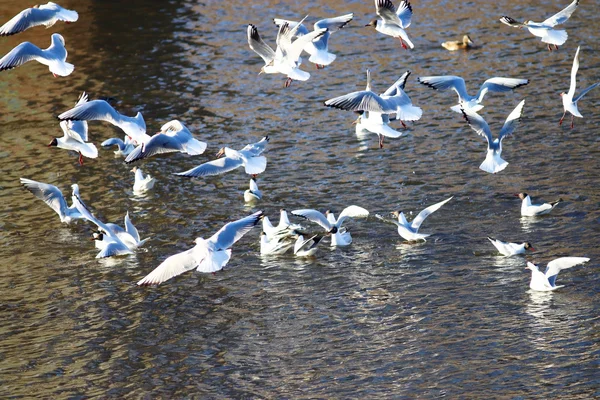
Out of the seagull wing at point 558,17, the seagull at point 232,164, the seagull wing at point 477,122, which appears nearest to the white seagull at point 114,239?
the seagull at point 232,164

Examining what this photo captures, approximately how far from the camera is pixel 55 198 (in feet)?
46.0

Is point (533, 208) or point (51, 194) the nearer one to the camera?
point (533, 208)

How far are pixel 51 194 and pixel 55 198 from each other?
8 cm

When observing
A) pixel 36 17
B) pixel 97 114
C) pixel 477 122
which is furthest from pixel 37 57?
pixel 477 122

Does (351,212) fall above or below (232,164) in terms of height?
below

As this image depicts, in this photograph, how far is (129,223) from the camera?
13.0 metres

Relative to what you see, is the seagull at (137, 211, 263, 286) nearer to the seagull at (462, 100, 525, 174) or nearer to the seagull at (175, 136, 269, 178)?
the seagull at (175, 136, 269, 178)

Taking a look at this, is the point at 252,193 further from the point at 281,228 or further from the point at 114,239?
the point at 114,239

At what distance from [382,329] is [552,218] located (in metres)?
3.56

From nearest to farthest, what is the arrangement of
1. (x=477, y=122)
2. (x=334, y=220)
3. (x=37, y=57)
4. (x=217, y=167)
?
(x=217, y=167) → (x=334, y=220) → (x=477, y=122) → (x=37, y=57)

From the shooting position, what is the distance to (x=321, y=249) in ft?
41.4

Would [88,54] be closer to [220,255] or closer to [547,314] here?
[220,255]

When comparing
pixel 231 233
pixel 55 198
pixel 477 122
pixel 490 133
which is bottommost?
pixel 55 198

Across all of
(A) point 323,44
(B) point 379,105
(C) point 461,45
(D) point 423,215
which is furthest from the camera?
(C) point 461,45
